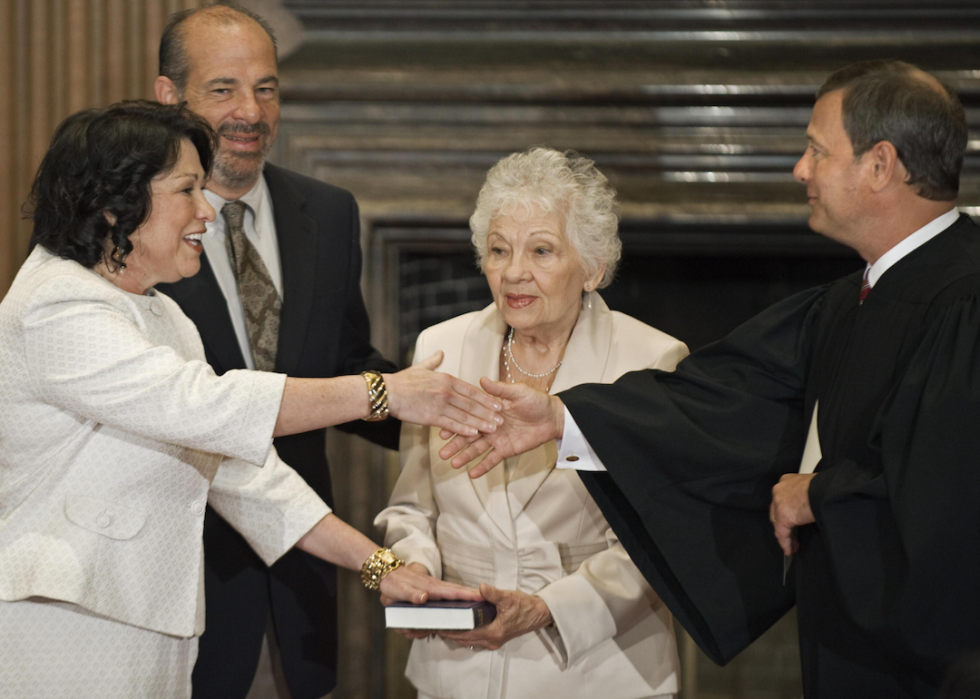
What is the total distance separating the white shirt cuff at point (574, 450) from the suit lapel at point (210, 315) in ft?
2.78

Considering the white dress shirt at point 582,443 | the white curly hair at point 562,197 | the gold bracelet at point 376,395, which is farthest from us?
the white curly hair at point 562,197

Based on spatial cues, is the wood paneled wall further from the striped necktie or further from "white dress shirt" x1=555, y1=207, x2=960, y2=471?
"white dress shirt" x1=555, y1=207, x2=960, y2=471

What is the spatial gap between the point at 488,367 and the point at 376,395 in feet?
1.98

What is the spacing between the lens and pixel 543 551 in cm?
231

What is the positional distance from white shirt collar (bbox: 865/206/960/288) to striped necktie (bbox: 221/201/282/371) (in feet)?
4.74

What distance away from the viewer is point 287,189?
2801 millimetres

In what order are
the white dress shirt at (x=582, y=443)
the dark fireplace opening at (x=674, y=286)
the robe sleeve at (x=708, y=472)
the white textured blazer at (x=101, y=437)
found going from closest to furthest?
the white textured blazer at (x=101, y=437) → the white dress shirt at (x=582, y=443) → the robe sleeve at (x=708, y=472) → the dark fireplace opening at (x=674, y=286)

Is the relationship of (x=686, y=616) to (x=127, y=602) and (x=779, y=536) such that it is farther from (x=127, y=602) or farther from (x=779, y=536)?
(x=127, y=602)

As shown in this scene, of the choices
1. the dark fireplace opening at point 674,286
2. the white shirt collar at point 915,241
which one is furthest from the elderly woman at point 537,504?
the dark fireplace opening at point 674,286

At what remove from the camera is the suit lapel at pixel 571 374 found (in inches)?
93.8

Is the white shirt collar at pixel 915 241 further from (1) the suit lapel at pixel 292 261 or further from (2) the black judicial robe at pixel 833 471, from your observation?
(1) the suit lapel at pixel 292 261

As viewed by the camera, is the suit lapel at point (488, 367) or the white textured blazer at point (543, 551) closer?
the white textured blazer at point (543, 551)

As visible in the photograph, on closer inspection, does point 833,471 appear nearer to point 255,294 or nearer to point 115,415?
point 115,415

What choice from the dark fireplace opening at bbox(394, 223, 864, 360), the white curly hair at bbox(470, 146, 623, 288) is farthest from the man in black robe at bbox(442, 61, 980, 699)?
the dark fireplace opening at bbox(394, 223, 864, 360)
